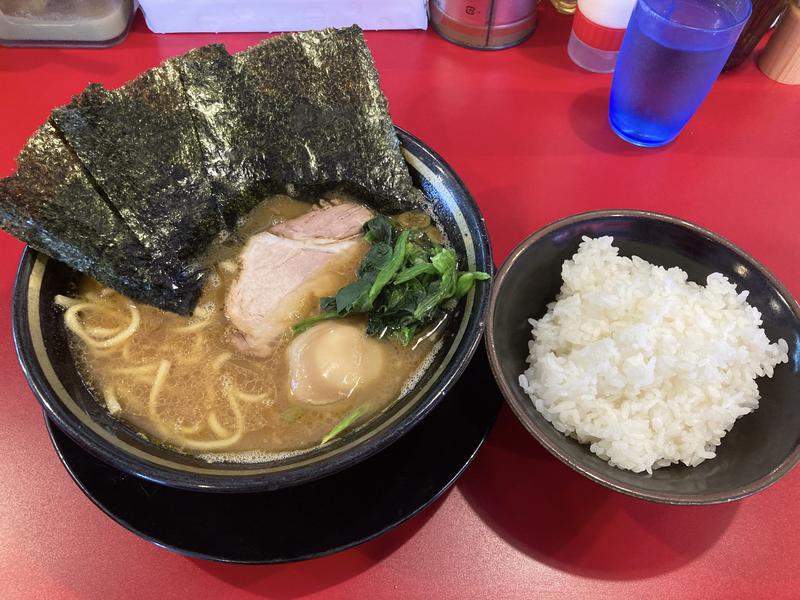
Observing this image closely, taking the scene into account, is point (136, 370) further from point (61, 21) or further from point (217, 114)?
point (61, 21)

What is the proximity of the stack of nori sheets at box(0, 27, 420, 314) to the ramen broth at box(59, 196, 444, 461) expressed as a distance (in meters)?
0.07

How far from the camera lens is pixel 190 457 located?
4.00ft

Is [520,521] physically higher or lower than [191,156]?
lower

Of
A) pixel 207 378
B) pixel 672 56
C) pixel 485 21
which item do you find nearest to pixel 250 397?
pixel 207 378

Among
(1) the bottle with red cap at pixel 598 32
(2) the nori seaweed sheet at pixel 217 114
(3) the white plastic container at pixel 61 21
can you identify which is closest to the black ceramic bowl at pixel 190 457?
(2) the nori seaweed sheet at pixel 217 114

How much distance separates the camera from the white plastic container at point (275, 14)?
2230 millimetres

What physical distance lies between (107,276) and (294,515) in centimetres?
68

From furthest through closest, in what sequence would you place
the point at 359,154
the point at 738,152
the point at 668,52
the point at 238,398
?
the point at 738,152 → the point at 668,52 → the point at 359,154 → the point at 238,398

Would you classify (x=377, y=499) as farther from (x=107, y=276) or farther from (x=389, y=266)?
(x=107, y=276)

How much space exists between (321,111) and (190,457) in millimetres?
874

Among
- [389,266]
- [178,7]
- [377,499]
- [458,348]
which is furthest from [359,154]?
[178,7]

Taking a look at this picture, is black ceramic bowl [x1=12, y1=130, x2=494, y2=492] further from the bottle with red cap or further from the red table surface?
the bottle with red cap

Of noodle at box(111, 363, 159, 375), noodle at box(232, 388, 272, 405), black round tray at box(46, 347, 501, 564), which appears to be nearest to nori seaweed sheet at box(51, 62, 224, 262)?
noodle at box(111, 363, 159, 375)

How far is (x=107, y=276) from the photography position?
1362 mm
